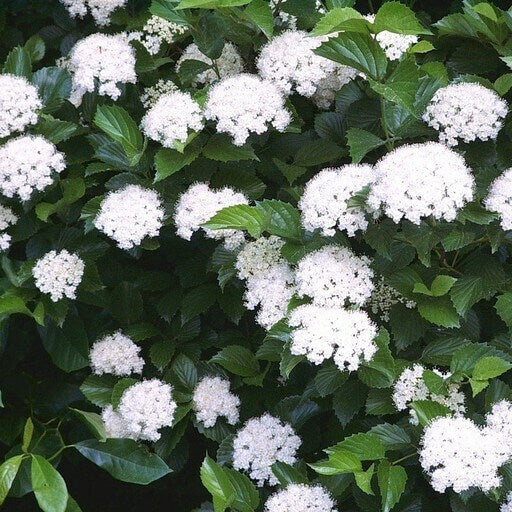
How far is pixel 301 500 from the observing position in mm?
A: 1833

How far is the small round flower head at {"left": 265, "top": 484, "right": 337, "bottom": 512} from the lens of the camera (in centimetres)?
182

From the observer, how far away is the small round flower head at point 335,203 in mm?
1813

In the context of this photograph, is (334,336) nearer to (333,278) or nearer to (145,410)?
(333,278)

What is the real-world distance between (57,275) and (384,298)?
30.7 inches

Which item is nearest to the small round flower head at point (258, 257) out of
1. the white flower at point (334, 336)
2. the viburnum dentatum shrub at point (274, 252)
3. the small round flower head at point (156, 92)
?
the viburnum dentatum shrub at point (274, 252)

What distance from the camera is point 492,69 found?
2256mm

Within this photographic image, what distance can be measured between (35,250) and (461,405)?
1139 mm

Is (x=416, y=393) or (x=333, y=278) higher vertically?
(x=333, y=278)

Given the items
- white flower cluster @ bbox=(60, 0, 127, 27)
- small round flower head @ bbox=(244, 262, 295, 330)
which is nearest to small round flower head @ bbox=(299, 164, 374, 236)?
small round flower head @ bbox=(244, 262, 295, 330)

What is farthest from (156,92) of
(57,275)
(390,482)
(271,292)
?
(390,482)

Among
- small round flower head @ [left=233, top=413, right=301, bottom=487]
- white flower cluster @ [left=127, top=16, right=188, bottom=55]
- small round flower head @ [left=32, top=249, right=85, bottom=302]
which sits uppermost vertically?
white flower cluster @ [left=127, top=16, right=188, bottom=55]

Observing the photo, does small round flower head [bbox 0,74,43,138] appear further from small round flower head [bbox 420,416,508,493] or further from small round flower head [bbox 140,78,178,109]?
small round flower head [bbox 420,416,508,493]

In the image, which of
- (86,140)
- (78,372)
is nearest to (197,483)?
(78,372)

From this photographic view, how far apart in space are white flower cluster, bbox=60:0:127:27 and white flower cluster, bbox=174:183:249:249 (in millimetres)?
771
